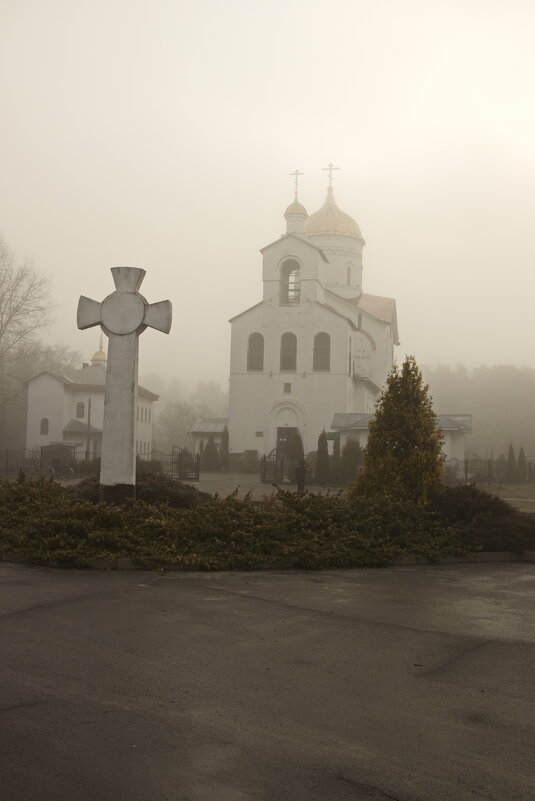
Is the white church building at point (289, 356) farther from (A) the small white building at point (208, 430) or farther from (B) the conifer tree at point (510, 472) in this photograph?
(B) the conifer tree at point (510, 472)

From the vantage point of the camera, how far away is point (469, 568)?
10.4 metres

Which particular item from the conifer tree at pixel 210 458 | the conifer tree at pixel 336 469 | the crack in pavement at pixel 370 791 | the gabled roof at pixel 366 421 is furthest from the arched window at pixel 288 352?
the crack in pavement at pixel 370 791

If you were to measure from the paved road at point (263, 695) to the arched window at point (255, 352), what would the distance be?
39.6 meters

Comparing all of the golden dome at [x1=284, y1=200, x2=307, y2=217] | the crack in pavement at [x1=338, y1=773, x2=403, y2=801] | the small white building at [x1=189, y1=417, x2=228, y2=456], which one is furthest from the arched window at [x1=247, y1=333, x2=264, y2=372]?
the crack in pavement at [x1=338, y1=773, x2=403, y2=801]

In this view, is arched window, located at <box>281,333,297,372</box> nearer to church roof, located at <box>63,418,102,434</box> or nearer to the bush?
church roof, located at <box>63,418,102,434</box>

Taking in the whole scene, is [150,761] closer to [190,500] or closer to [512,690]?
[512,690]

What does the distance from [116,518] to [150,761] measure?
6856mm

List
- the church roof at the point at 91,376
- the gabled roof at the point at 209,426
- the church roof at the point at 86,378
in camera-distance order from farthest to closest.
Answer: the church roof at the point at 91,376
the church roof at the point at 86,378
the gabled roof at the point at 209,426

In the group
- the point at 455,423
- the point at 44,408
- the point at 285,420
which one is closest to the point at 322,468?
the point at 455,423

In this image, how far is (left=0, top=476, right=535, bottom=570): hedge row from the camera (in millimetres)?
9812

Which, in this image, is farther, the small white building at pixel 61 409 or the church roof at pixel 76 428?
the small white building at pixel 61 409

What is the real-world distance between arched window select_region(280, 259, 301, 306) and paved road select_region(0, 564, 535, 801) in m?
39.7

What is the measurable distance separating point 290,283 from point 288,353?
4.20 meters

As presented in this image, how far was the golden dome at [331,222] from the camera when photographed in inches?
2194
